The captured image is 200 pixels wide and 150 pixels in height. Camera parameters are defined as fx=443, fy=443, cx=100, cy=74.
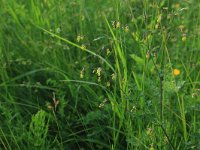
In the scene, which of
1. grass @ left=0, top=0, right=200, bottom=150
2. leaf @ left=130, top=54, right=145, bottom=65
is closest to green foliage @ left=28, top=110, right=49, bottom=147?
grass @ left=0, top=0, right=200, bottom=150

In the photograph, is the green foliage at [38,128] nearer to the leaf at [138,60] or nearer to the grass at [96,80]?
the grass at [96,80]

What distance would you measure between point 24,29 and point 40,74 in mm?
326

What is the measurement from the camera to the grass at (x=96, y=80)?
1673 mm

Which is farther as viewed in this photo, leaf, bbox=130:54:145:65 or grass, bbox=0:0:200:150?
leaf, bbox=130:54:145:65

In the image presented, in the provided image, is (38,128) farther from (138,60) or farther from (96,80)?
(138,60)

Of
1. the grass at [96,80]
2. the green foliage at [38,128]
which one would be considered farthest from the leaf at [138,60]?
the green foliage at [38,128]

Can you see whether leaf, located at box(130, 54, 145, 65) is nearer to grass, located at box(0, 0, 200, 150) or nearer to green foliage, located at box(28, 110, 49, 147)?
grass, located at box(0, 0, 200, 150)

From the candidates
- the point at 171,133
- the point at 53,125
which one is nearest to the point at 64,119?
the point at 53,125

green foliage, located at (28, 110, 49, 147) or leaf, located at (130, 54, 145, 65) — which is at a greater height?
leaf, located at (130, 54, 145, 65)

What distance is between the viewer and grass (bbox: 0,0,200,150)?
5.49 feet

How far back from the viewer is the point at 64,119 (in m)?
2.07

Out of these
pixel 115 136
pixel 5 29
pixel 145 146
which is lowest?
pixel 115 136

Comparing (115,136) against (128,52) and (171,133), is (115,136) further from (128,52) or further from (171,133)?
(128,52)

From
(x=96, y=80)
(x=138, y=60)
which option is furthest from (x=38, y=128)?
(x=138, y=60)
